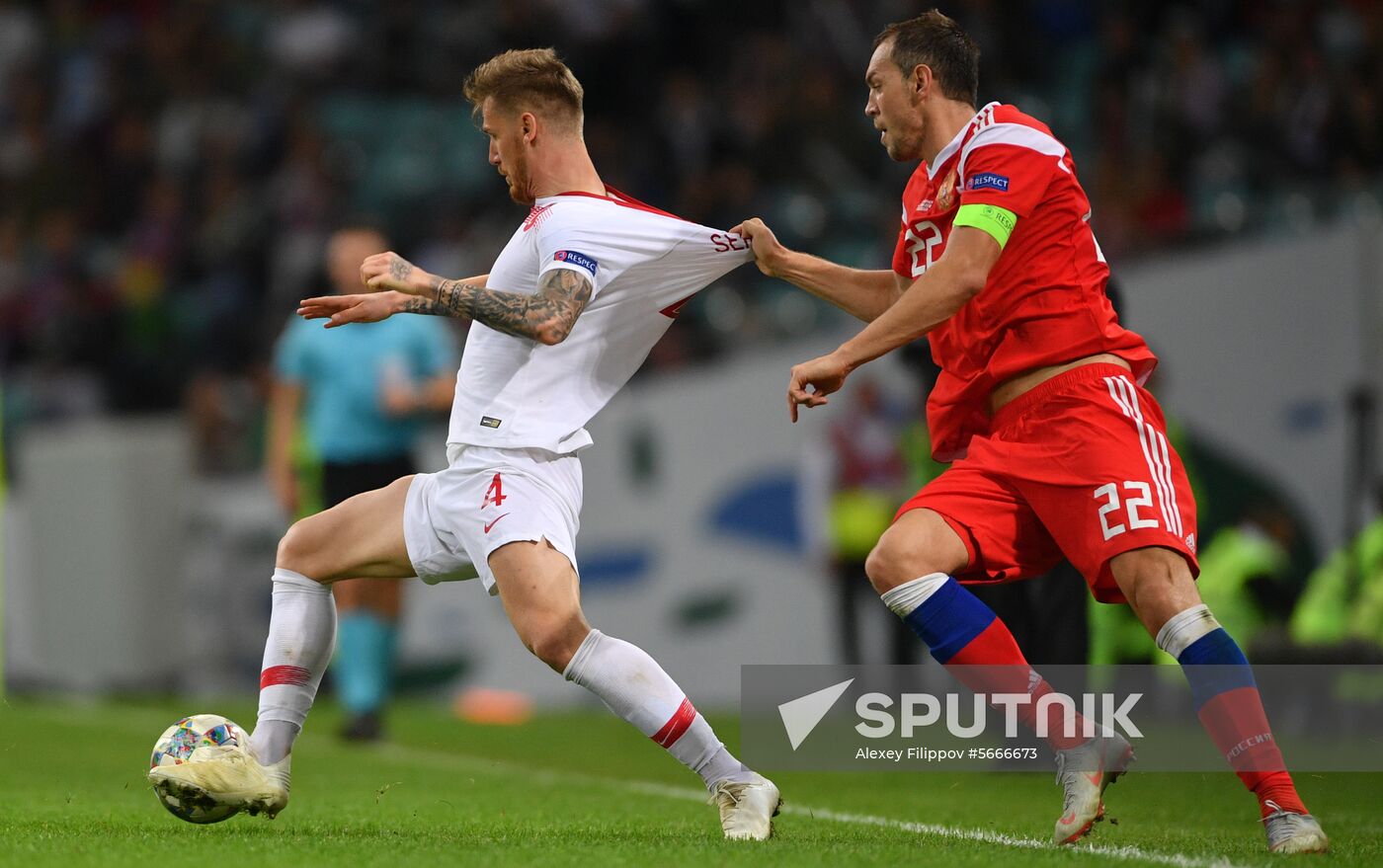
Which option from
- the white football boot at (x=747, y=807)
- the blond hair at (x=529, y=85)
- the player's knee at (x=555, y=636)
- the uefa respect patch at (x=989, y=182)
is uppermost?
the blond hair at (x=529, y=85)

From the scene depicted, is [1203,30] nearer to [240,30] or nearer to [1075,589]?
[1075,589]

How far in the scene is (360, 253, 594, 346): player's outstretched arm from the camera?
15.8 ft

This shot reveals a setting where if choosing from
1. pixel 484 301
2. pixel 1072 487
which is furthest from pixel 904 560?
pixel 484 301

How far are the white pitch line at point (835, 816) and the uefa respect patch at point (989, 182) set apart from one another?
5.53 ft

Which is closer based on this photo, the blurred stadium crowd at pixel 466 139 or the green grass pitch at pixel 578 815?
the green grass pitch at pixel 578 815

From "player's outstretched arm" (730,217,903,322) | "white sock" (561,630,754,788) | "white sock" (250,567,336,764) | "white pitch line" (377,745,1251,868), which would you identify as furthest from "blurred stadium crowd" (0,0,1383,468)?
"white sock" (561,630,754,788)

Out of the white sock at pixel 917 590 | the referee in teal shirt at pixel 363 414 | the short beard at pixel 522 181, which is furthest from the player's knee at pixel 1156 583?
the referee in teal shirt at pixel 363 414

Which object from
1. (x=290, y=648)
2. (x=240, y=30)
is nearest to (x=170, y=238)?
(x=240, y=30)

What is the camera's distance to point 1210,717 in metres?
4.88

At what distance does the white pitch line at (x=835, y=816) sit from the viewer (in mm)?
4645

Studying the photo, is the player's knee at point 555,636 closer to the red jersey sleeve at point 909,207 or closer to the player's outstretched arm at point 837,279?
the player's outstretched arm at point 837,279

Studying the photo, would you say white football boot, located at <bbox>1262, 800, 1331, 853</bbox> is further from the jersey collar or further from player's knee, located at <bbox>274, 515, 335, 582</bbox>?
player's knee, located at <bbox>274, 515, 335, 582</bbox>

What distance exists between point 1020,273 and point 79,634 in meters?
9.68

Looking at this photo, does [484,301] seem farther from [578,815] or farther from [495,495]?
[578,815]
